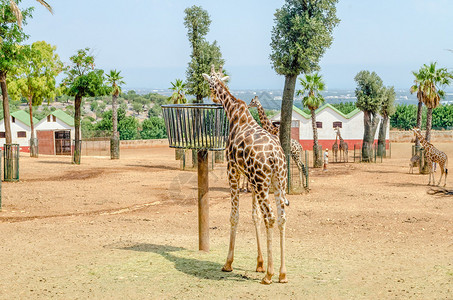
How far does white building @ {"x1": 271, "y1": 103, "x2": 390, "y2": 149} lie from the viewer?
57.8 meters

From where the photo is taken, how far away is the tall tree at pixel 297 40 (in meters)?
24.4

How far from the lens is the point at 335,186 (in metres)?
24.7

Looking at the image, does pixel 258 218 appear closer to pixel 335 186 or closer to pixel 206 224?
pixel 206 224

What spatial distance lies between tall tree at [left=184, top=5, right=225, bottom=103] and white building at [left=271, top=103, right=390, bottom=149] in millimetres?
21465

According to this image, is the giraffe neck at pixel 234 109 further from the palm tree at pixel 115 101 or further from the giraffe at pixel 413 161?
the palm tree at pixel 115 101

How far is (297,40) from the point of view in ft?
80.9

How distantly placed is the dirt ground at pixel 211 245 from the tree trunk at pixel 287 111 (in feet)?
8.87

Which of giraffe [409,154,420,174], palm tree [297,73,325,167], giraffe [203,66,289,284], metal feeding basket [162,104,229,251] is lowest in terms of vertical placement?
giraffe [409,154,420,174]

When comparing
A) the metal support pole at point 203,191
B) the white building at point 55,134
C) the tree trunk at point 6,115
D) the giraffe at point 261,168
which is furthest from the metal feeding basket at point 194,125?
A: the white building at point 55,134

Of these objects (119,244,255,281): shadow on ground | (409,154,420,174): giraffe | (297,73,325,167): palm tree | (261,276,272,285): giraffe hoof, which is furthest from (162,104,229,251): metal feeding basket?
(297,73,325,167): palm tree

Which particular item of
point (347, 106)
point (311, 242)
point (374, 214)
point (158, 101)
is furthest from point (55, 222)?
point (158, 101)

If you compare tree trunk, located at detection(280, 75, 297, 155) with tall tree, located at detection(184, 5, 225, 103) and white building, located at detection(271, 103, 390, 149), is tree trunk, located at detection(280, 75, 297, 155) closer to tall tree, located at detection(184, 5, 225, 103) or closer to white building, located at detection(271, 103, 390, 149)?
tall tree, located at detection(184, 5, 225, 103)

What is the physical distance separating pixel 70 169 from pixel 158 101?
155708 mm

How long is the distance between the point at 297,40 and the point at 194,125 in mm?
15180
